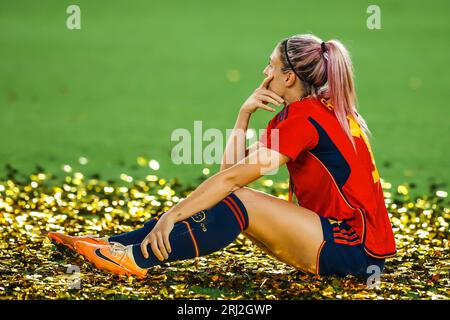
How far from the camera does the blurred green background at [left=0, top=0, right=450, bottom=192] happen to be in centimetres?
949

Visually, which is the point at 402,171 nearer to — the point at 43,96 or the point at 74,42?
the point at 43,96

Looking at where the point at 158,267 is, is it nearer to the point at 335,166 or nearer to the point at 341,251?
the point at 341,251

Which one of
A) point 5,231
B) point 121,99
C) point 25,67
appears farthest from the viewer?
point 25,67

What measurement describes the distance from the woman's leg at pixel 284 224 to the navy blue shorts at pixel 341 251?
0.04 m

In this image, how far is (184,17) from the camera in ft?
66.5

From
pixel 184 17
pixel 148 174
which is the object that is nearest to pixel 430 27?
pixel 184 17

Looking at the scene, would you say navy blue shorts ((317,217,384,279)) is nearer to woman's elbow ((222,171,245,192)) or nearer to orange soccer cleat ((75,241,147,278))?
woman's elbow ((222,171,245,192))

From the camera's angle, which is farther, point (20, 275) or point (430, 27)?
point (430, 27)

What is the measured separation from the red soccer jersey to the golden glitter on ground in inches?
13.3

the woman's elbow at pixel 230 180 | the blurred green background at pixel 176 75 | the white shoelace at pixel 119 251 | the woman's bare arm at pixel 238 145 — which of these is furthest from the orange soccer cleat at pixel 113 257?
Answer: the blurred green background at pixel 176 75

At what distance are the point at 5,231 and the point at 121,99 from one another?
21.7 ft

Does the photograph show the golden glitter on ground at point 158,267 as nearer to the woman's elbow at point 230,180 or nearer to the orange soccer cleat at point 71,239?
the orange soccer cleat at point 71,239

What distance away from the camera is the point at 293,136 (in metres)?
4.57

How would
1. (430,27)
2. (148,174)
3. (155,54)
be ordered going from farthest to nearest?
1. (430,27)
2. (155,54)
3. (148,174)
